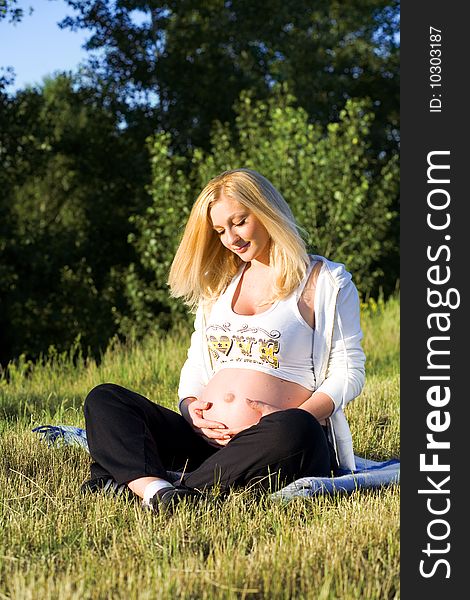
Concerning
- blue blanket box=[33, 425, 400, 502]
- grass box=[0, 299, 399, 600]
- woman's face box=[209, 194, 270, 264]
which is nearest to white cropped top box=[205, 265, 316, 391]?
woman's face box=[209, 194, 270, 264]

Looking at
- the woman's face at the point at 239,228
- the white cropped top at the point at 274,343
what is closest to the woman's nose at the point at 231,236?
the woman's face at the point at 239,228

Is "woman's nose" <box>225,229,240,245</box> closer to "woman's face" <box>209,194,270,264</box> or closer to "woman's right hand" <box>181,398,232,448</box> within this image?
"woman's face" <box>209,194,270,264</box>

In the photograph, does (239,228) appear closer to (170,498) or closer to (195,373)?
(195,373)

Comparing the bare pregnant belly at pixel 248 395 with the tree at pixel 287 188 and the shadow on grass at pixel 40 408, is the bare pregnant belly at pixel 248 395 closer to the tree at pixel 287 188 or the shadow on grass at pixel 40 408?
the shadow on grass at pixel 40 408

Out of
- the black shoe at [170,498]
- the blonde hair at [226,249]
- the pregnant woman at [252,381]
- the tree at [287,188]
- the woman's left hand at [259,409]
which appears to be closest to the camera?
the black shoe at [170,498]

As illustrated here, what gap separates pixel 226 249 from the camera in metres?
4.80

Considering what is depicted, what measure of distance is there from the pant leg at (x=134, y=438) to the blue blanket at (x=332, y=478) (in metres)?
0.55

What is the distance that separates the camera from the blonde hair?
4.42m

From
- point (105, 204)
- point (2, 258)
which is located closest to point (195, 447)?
point (2, 258)

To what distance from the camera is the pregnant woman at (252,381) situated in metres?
4.02

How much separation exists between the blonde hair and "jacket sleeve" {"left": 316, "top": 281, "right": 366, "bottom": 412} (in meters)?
0.24

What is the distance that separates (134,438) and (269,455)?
591mm

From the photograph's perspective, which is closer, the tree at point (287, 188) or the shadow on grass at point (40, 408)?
the shadow on grass at point (40, 408)

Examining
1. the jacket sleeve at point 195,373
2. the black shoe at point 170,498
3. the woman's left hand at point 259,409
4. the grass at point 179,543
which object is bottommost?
the grass at point 179,543
